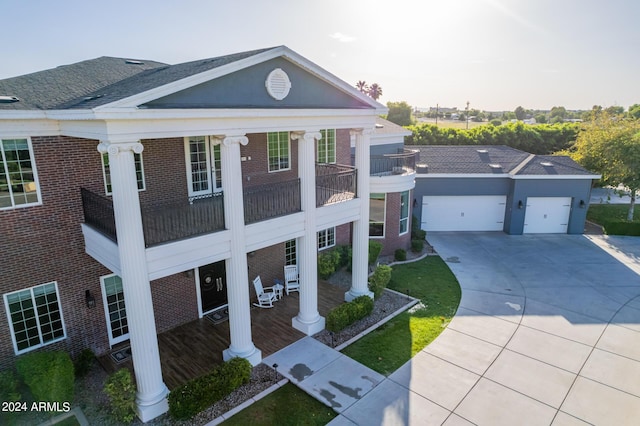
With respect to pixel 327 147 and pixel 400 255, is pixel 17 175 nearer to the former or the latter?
pixel 327 147

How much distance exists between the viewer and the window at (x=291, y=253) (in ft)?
52.6

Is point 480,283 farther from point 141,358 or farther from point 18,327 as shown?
point 18,327

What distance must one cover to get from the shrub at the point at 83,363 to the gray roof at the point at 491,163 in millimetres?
18451

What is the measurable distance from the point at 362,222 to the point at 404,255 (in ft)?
19.8

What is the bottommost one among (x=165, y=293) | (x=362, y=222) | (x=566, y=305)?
(x=566, y=305)

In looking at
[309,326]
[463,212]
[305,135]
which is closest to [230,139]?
[305,135]

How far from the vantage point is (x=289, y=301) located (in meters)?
14.6

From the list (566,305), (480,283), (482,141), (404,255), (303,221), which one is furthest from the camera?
(482,141)

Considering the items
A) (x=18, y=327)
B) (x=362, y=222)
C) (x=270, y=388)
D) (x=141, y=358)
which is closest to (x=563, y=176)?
(x=362, y=222)

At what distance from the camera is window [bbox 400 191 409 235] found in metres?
19.3

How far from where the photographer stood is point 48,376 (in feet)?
29.0

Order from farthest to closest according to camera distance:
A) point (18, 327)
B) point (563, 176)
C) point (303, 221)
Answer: point (563, 176), point (303, 221), point (18, 327)

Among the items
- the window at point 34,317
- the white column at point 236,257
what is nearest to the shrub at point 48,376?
the window at point 34,317

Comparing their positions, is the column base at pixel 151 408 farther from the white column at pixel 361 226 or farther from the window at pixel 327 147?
the window at pixel 327 147
